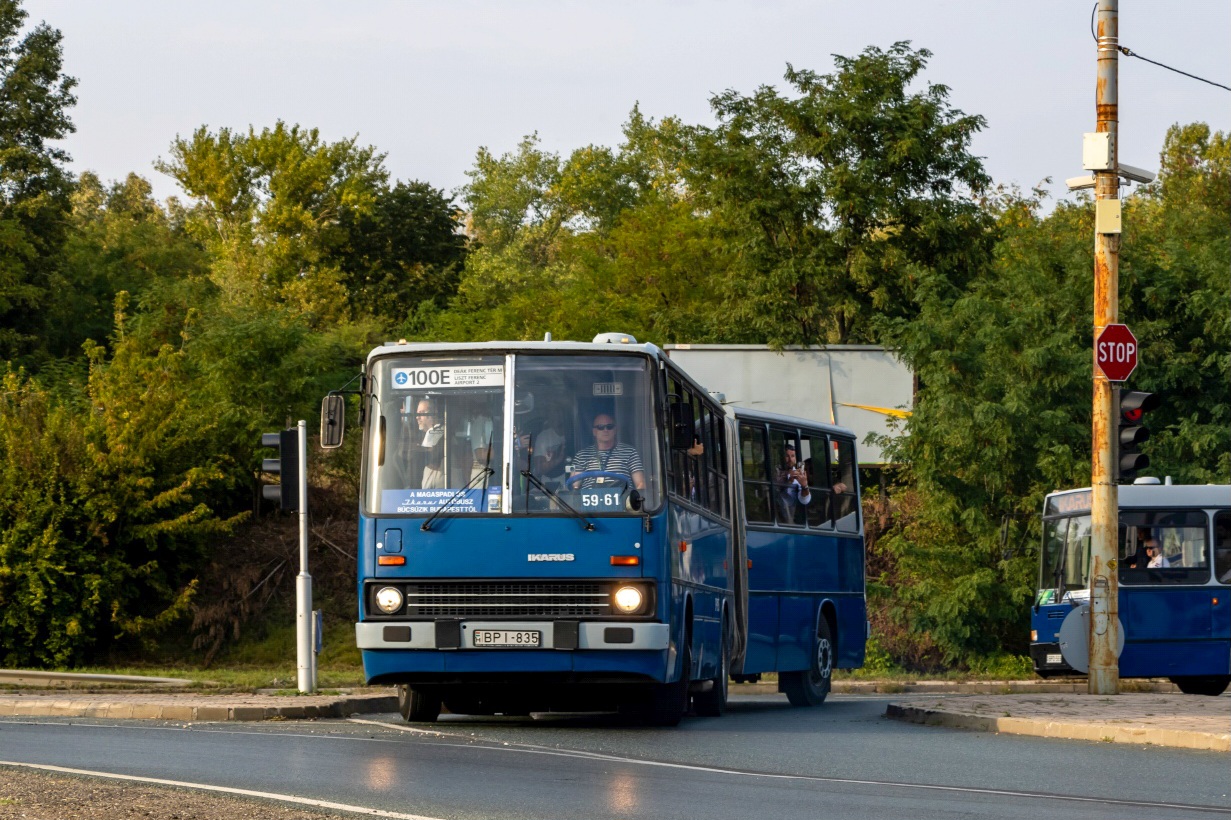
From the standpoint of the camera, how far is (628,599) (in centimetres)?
1566

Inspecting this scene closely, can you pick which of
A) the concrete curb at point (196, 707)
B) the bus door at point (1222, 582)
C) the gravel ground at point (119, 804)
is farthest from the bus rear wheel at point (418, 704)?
the bus door at point (1222, 582)

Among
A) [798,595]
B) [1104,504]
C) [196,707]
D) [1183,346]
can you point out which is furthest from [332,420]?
[1183,346]

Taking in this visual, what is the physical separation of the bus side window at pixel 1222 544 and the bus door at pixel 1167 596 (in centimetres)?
12

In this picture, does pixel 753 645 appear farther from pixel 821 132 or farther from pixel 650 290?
pixel 650 290

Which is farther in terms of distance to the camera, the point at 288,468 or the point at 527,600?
the point at 288,468

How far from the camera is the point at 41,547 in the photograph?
1480 inches

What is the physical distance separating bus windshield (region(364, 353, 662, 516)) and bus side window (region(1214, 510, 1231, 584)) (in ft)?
47.8

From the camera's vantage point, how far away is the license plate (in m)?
15.5

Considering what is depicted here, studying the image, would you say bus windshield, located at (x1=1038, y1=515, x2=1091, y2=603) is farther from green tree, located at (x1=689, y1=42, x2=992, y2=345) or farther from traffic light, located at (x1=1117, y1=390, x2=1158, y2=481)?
green tree, located at (x1=689, y1=42, x2=992, y2=345)

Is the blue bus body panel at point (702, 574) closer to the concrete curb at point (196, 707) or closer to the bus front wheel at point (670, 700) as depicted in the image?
the bus front wheel at point (670, 700)

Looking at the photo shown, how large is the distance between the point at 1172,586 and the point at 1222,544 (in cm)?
99

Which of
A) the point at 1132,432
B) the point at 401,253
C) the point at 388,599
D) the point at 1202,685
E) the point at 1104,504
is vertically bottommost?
the point at 1202,685

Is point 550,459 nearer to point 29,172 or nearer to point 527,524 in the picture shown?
point 527,524

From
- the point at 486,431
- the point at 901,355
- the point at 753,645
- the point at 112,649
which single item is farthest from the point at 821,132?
the point at 486,431
